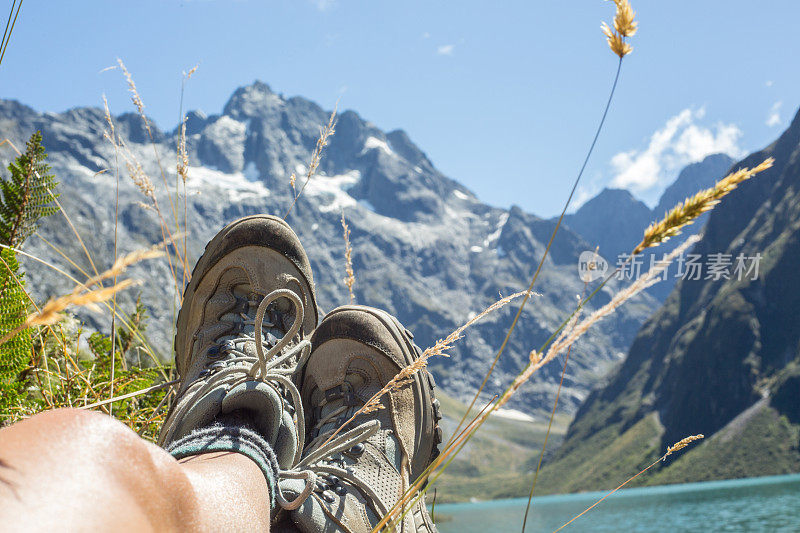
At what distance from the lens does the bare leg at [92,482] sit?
55 centimetres

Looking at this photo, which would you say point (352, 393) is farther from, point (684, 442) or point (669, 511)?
point (669, 511)

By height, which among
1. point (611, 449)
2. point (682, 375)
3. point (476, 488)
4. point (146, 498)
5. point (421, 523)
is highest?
point (146, 498)

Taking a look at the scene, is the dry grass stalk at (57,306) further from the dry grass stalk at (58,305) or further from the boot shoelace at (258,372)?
the boot shoelace at (258,372)

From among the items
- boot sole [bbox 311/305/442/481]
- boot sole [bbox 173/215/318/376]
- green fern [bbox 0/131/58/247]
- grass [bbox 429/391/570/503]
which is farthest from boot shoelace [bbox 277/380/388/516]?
grass [bbox 429/391/570/503]

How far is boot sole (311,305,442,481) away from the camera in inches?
93.7

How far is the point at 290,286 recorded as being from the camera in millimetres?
2676

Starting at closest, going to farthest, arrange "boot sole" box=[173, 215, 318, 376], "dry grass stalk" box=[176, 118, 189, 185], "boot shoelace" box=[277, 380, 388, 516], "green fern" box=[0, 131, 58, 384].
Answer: "boot shoelace" box=[277, 380, 388, 516] < "green fern" box=[0, 131, 58, 384] < "dry grass stalk" box=[176, 118, 189, 185] < "boot sole" box=[173, 215, 318, 376]

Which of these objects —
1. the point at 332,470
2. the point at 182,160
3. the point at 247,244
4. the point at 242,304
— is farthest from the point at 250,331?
the point at 332,470

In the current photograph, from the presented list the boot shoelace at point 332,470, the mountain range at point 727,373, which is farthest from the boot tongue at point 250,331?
the mountain range at point 727,373

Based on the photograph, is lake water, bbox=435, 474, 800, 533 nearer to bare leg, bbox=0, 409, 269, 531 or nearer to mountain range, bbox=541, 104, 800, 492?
mountain range, bbox=541, 104, 800, 492

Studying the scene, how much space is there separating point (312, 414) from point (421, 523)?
0.85 m

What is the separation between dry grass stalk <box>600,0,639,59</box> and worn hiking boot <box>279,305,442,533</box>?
4.19ft

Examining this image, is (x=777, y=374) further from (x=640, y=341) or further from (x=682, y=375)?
(x=640, y=341)

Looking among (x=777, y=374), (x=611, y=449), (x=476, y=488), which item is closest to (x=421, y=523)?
(x=777, y=374)
